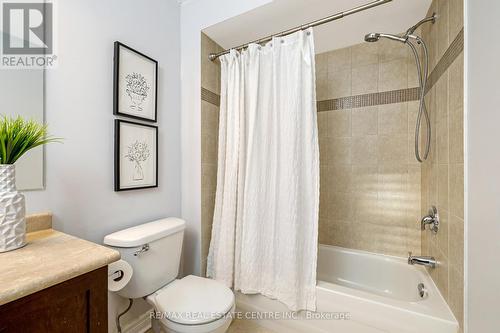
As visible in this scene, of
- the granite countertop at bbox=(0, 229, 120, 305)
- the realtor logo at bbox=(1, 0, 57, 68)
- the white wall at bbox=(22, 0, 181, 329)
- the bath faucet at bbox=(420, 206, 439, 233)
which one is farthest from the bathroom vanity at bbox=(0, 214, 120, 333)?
the bath faucet at bbox=(420, 206, 439, 233)

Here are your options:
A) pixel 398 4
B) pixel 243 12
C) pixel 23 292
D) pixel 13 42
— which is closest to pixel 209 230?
pixel 23 292

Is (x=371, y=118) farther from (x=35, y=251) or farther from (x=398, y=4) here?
(x=35, y=251)

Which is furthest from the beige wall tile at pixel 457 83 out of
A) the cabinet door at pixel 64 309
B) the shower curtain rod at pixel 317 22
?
the cabinet door at pixel 64 309

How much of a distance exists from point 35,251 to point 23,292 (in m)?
0.31

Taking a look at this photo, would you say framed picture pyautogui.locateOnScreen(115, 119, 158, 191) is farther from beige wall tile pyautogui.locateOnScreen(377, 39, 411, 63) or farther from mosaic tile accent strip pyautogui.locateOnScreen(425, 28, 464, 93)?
beige wall tile pyautogui.locateOnScreen(377, 39, 411, 63)

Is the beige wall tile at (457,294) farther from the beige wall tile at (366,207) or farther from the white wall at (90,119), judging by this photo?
the white wall at (90,119)

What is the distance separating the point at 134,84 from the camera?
4.54ft

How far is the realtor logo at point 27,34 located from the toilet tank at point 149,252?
35.8 inches

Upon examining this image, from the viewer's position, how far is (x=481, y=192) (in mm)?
843

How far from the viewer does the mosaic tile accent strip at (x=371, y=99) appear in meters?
1.77

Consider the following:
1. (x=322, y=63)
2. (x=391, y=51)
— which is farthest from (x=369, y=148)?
(x=322, y=63)

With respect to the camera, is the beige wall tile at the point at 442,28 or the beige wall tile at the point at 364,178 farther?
→ the beige wall tile at the point at 364,178

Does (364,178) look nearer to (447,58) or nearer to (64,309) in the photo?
(447,58)

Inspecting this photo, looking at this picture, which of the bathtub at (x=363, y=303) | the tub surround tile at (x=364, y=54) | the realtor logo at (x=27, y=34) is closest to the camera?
the realtor logo at (x=27, y=34)
